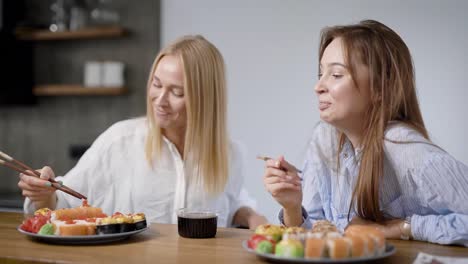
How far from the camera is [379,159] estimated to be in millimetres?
1640

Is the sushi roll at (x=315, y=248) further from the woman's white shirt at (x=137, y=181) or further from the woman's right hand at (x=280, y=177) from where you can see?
the woman's white shirt at (x=137, y=181)

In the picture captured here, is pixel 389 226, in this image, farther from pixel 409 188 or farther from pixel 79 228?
pixel 79 228

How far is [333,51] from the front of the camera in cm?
177

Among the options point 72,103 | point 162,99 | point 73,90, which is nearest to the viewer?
point 162,99

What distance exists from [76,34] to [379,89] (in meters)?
3.24

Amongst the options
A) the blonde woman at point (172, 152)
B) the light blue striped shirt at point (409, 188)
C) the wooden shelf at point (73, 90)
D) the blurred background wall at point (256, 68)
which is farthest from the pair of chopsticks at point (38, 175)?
the wooden shelf at point (73, 90)

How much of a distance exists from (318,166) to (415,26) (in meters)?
2.01

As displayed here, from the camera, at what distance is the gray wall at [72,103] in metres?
4.41

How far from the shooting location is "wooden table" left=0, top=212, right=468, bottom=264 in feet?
4.25

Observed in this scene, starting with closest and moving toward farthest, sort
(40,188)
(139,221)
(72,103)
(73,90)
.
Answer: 1. (139,221)
2. (40,188)
3. (73,90)
4. (72,103)

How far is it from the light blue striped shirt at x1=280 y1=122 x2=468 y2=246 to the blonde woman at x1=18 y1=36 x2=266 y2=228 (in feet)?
1.58

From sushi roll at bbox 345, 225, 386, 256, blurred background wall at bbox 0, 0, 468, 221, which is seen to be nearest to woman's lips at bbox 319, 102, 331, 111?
sushi roll at bbox 345, 225, 386, 256

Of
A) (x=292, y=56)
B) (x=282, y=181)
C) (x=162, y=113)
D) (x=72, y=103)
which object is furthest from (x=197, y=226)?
(x=72, y=103)

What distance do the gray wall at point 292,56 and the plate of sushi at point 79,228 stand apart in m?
2.44
